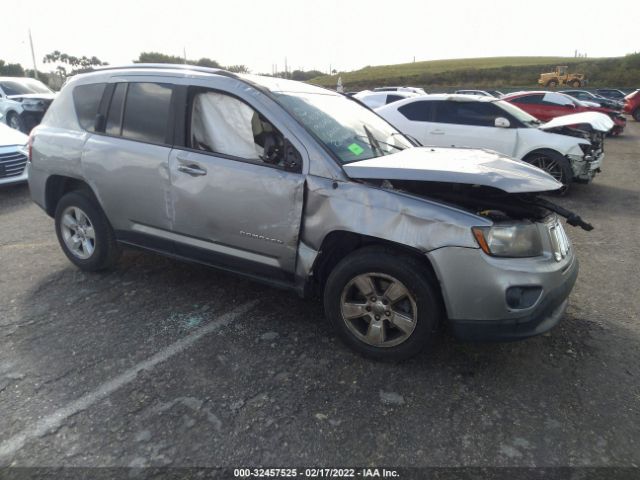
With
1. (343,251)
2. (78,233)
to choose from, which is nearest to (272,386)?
(343,251)

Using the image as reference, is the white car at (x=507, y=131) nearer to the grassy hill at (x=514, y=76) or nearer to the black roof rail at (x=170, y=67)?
the black roof rail at (x=170, y=67)

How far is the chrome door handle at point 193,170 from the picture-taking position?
3383 mm

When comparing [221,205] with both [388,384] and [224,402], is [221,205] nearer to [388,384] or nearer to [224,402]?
[224,402]

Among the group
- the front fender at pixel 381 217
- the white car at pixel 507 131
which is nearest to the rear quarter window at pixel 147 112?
the front fender at pixel 381 217

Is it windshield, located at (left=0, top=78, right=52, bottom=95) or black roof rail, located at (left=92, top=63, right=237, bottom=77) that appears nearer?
black roof rail, located at (left=92, top=63, right=237, bottom=77)

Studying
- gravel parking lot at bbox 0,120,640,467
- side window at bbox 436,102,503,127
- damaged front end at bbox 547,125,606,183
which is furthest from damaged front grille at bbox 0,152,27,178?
damaged front end at bbox 547,125,606,183

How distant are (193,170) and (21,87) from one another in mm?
14446

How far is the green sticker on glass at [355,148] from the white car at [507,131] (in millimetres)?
5325

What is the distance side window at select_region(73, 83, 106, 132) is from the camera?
4035 millimetres

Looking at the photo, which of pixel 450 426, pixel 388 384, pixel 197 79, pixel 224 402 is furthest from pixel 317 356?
pixel 197 79

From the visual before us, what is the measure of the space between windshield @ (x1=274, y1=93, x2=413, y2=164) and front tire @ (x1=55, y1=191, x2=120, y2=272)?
201cm

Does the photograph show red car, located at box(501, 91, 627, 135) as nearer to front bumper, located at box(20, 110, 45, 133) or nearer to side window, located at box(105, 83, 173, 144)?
side window, located at box(105, 83, 173, 144)

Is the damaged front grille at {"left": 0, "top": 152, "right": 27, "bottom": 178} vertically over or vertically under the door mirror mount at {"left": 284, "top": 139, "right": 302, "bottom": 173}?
under

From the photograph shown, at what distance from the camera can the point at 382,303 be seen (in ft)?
9.56
